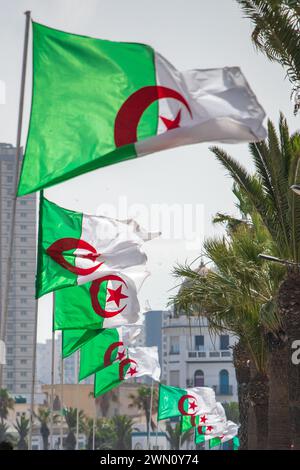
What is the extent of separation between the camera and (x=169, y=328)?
140m

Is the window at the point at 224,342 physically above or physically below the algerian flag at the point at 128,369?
above

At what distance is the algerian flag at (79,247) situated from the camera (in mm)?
21828

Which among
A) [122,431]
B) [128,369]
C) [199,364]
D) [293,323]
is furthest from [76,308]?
[199,364]

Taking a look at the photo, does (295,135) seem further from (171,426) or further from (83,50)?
(171,426)

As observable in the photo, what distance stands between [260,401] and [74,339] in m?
5.22

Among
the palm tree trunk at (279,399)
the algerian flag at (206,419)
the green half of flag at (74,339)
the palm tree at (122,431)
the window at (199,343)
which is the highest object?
the window at (199,343)

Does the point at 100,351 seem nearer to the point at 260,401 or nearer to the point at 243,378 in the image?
the point at 243,378

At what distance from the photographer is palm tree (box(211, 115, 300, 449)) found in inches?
955

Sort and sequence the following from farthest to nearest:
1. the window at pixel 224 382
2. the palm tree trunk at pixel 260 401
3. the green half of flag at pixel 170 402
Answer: the window at pixel 224 382, the green half of flag at pixel 170 402, the palm tree trunk at pixel 260 401

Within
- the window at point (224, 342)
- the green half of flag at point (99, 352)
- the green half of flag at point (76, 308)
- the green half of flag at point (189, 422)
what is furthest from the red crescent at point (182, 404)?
the window at point (224, 342)

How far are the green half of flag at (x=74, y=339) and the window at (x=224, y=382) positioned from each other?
109643 millimetres

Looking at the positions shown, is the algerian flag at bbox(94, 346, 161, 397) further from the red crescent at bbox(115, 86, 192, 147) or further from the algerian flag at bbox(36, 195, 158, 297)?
the red crescent at bbox(115, 86, 192, 147)

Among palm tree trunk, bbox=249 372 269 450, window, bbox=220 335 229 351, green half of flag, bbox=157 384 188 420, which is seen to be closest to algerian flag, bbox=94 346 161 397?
green half of flag, bbox=157 384 188 420

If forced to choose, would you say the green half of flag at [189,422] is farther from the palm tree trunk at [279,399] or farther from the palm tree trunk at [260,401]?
the palm tree trunk at [279,399]
